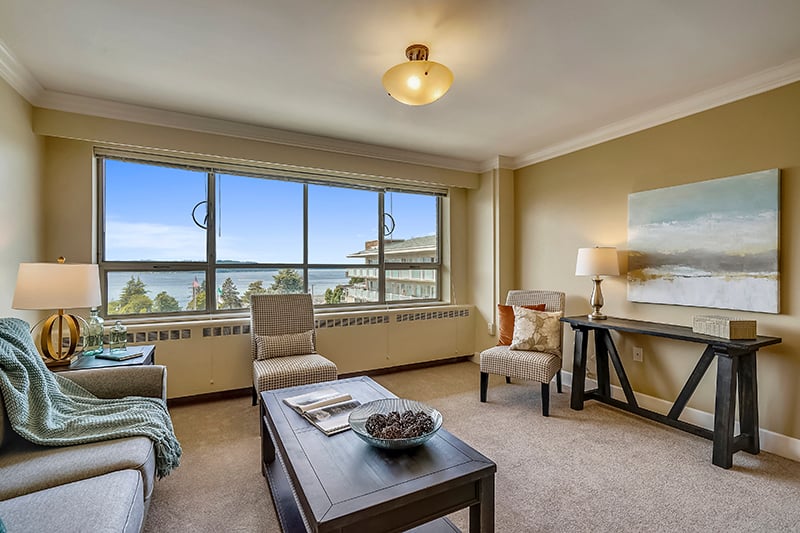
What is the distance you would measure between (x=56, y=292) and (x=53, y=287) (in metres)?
0.03

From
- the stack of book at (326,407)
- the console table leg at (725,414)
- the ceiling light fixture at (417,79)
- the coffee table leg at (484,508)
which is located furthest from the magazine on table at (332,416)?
the console table leg at (725,414)

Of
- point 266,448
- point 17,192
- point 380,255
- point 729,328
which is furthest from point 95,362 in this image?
point 729,328

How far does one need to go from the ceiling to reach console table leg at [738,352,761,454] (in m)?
1.74

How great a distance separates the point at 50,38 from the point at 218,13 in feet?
3.28

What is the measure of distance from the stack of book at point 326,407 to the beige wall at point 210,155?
1592 mm

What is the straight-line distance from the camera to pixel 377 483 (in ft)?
4.37

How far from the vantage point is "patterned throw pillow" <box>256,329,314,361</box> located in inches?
122

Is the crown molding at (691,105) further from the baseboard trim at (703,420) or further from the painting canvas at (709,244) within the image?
the baseboard trim at (703,420)

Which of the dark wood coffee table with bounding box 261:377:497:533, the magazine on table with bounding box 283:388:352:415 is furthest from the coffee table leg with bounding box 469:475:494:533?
the magazine on table with bounding box 283:388:352:415

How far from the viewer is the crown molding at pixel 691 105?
2.37 metres

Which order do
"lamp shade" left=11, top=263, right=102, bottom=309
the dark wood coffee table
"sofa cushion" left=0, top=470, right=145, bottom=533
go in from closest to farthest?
"sofa cushion" left=0, top=470, right=145, bottom=533, the dark wood coffee table, "lamp shade" left=11, top=263, right=102, bottom=309

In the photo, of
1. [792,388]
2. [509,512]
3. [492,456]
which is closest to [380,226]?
[492,456]

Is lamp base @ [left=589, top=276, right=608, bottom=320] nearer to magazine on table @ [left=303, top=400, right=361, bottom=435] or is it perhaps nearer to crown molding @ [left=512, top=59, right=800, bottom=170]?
crown molding @ [left=512, top=59, right=800, bottom=170]

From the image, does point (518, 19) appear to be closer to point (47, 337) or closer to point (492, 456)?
point (492, 456)
